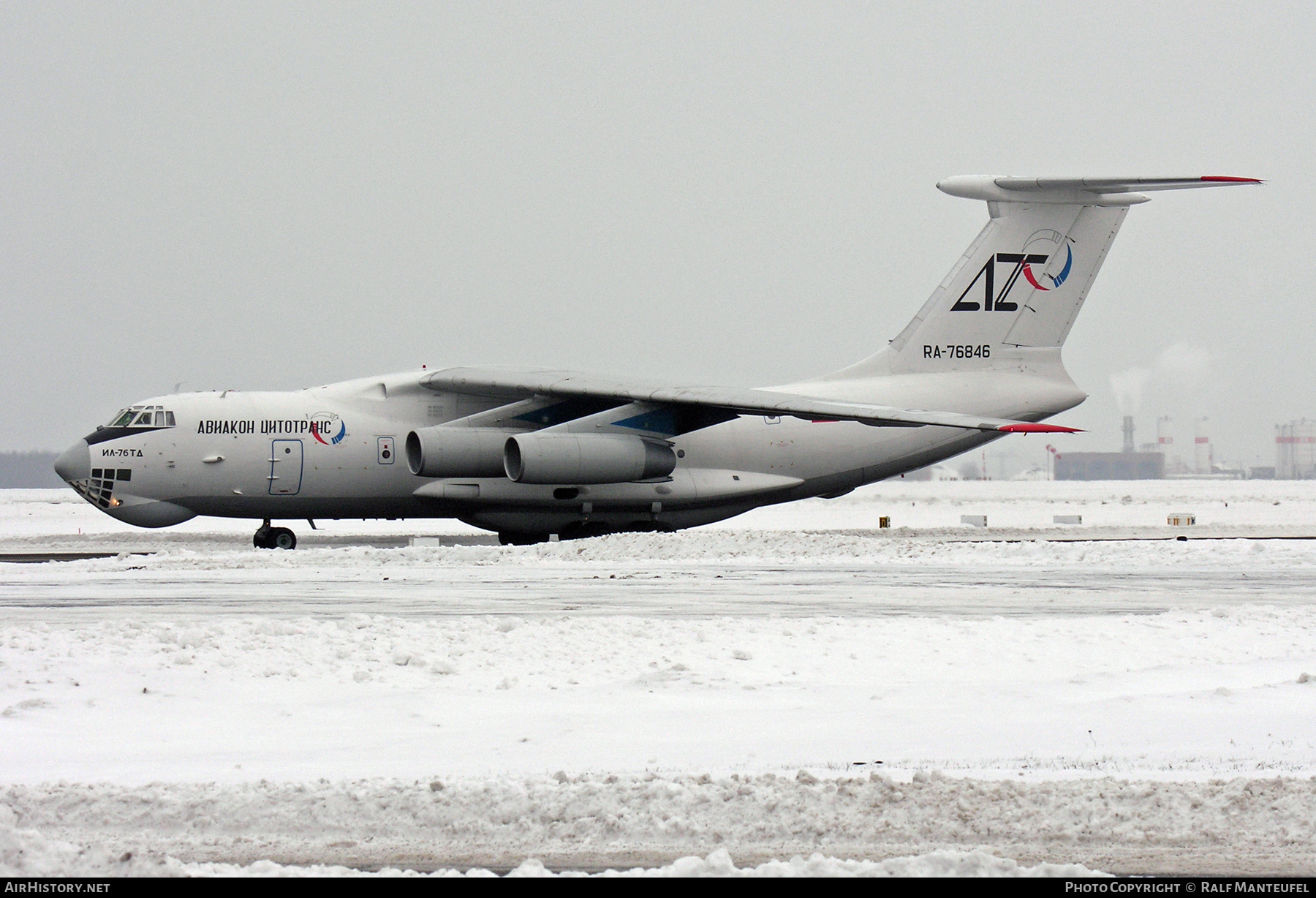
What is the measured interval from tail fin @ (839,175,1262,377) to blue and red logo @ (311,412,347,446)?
8834 millimetres

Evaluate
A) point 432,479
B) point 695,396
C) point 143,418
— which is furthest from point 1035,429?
point 143,418

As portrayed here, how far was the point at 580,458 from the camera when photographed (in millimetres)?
20109

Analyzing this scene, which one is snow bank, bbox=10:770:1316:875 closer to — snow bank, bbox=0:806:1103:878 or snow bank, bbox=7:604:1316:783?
snow bank, bbox=0:806:1103:878

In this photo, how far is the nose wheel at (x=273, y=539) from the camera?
67.7ft

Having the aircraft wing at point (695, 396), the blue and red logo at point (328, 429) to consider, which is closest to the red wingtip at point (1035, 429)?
the aircraft wing at point (695, 396)

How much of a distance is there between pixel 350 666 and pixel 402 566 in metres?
8.32

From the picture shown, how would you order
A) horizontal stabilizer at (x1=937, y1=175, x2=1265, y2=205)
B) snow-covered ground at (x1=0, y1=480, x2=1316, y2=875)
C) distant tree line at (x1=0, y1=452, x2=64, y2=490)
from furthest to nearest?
1. distant tree line at (x1=0, y1=452, x2=64, y2=490)
2. horizontal stabilizer at (x1=937, y1=175, x2=1265, y2=205)
3. snow-covered ground at (x1=0, y1=480, x2=1316, y2=875)

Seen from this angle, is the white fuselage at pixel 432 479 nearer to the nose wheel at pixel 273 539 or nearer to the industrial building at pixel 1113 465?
the nose wheel at pixel 273 539

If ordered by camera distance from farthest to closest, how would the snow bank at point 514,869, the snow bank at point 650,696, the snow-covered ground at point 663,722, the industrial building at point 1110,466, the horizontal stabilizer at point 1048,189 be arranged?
the industrial building at point 1110,466, the horizontal stabilizer at point 1048,189, the snow bank at point 650,696, the snow-covered ground at point 663,722, the snow bank at point 514,869

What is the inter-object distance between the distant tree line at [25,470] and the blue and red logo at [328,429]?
294ft

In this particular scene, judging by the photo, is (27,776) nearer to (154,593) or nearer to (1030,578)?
(154,593)

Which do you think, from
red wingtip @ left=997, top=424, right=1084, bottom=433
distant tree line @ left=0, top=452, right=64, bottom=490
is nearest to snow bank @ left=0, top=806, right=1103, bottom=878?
red wingtip @ left=997, top=424, right=1084, bottom=433

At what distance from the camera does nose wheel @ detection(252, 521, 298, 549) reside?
20641 millimetres
